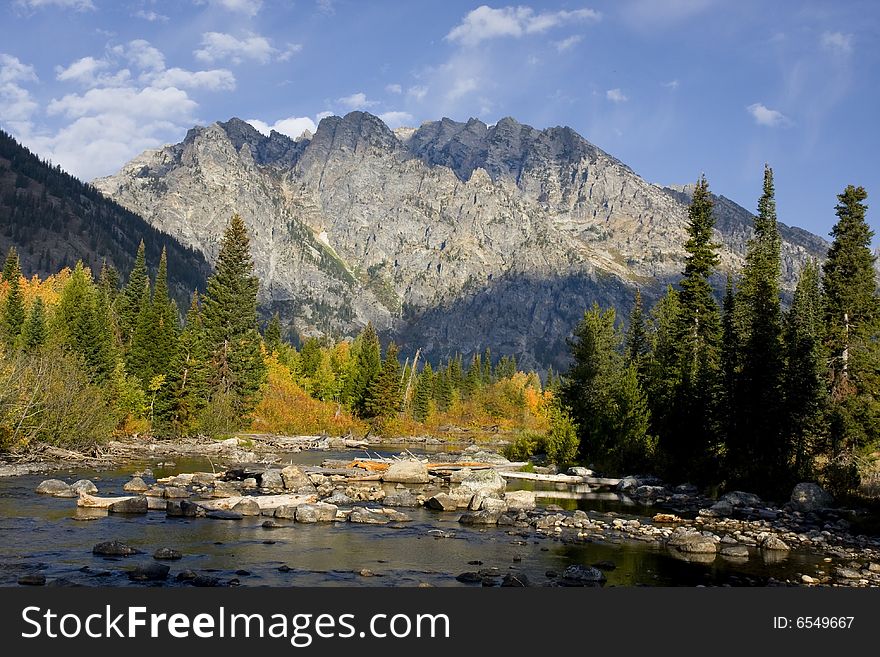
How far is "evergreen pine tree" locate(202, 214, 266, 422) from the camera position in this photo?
67.8m

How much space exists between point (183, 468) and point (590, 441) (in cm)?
3049

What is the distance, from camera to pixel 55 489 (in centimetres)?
2855

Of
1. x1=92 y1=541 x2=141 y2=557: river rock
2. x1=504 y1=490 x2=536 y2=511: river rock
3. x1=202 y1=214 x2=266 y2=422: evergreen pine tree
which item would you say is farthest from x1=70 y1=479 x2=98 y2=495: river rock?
x1=202 y1=214 x2=266 y2=422: evergreen pine tree

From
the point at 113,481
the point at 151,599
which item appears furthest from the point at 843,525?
the point at 113,481

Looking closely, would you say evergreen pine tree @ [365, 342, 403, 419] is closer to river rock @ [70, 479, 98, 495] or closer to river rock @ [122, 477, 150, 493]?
river rock @ [122, 477, 150, 493]

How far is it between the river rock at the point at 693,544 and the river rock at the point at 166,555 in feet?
53.4

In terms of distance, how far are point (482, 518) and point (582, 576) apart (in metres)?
9.35

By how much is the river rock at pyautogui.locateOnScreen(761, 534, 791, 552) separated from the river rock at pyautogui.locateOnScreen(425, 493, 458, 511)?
13.2m

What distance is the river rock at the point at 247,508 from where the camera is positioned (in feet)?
87.0

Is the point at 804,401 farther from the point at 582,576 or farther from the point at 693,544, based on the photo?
the point at 582,576

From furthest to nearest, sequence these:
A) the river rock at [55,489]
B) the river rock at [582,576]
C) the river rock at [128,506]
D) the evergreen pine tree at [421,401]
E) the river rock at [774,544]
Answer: the evergreen pine tree at [421,401]
the river rock at [55,489]
the river rock at [128,506]
the river rock at [774,544]
the river rock at [582,576]

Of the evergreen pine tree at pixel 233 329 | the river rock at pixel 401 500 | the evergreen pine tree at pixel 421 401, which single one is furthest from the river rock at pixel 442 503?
the evergreen pine tree at pixel 421 401

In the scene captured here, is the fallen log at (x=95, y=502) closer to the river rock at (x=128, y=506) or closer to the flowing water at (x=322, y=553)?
the river rock at (x=128, y=506)

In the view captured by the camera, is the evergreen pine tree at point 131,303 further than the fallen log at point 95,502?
Yes
